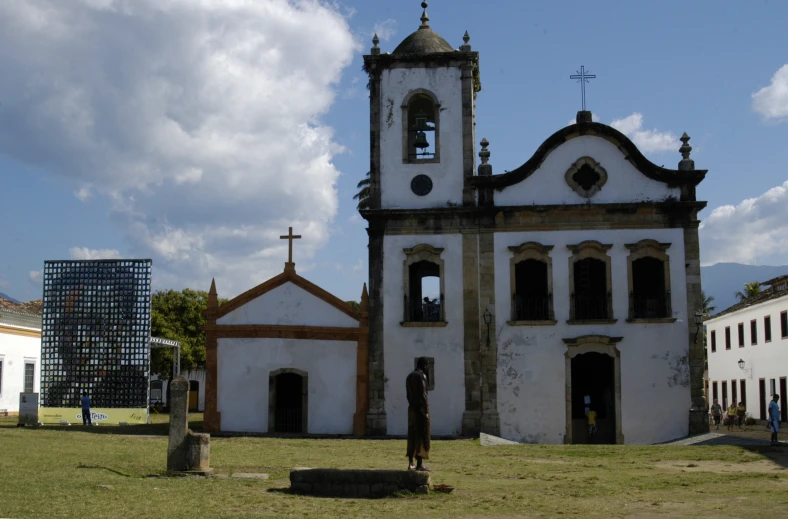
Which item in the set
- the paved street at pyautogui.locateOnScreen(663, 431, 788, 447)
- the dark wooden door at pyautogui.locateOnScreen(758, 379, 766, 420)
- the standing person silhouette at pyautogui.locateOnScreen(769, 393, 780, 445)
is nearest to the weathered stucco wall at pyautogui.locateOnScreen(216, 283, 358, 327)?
the paved street at pyautogui.locateOnScreen(663, 431, 788, 447)

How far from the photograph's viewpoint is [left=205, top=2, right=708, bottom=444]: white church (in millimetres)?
24359

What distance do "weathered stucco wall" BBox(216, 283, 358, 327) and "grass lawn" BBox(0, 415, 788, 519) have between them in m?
5.66

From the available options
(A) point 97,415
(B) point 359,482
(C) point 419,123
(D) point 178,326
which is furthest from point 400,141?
(D) point 178,326

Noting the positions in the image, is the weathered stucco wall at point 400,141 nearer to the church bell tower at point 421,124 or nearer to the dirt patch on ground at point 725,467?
the church bell tower at point 421,124

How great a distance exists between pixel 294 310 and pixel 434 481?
42.3 feet

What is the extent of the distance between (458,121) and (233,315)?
8605mm

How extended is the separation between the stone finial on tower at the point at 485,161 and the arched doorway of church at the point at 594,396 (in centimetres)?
587

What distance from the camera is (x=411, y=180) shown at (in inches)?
1011

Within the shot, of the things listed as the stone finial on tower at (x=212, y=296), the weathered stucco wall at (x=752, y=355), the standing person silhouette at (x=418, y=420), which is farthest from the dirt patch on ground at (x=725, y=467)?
the weathered stucco wall at (x=752, y=355)

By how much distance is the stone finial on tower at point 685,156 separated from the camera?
2494 cm

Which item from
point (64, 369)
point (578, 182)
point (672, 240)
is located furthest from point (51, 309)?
point (672, 240)

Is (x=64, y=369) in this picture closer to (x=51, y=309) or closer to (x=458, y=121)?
(x=51, y=309)

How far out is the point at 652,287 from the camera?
2531 centimetres

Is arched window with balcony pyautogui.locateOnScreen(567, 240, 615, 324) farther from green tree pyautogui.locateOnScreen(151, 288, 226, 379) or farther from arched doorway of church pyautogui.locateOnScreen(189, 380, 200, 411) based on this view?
arched doorway of church pyautogui.locateOnScreen(189, 380, 200, 411)
